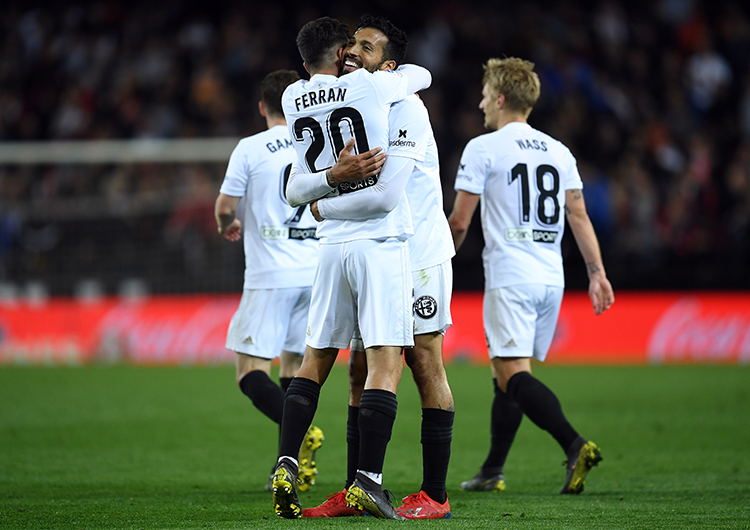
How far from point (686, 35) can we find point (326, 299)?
581 inches

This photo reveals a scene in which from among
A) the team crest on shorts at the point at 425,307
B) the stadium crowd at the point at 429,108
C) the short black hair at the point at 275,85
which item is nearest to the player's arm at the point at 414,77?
the team crest on shorts at the point at 425,307

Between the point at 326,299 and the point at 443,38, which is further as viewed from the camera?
the point at 443,38

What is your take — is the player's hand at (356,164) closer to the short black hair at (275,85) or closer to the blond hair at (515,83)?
the short black hair at (275,85)

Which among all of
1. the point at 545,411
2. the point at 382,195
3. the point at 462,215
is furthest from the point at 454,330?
the point at 382,195

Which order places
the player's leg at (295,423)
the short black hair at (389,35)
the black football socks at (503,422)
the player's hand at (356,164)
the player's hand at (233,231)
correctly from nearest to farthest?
1. the player's leg at (295,423)
2. the player's hand at (356,164)
3. the short black hair at (389,35)
4. the black football socks at (503,422)
5. the player's hand at (233,231)

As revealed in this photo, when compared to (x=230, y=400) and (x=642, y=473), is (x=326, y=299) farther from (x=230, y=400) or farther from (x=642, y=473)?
(x=230, y=400)

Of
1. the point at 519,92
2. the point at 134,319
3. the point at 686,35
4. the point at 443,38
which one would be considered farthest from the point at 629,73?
the point at 519,92

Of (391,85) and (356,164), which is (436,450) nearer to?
(356,164)

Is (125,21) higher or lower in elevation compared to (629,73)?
higher

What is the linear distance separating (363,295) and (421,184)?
710mm

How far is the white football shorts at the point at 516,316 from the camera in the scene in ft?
17.9

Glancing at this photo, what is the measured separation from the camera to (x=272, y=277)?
18.6ft

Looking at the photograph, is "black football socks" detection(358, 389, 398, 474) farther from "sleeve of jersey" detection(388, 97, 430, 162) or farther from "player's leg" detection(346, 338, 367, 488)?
"sleeve of jersey" detection(388, 97, 430, 162)

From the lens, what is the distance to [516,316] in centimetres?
548
